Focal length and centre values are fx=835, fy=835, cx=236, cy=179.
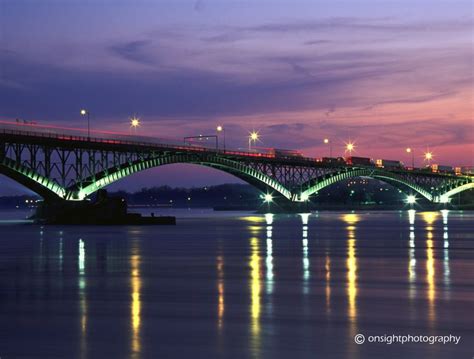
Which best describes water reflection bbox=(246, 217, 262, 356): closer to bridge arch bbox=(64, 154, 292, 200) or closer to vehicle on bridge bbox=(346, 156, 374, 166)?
bridge arch bbox=(64, 154, 292, 200)

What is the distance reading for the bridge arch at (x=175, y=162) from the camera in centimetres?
10406

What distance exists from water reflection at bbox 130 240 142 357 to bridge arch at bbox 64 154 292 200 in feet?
221

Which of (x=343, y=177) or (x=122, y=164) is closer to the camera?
(x=122, y=164)

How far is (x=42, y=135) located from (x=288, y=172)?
7141 cm

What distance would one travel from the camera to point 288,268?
32.4 m

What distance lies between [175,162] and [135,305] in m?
108

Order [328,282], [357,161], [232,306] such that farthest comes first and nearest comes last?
1. [357,161]
2. [328,282]
3. [232,306]

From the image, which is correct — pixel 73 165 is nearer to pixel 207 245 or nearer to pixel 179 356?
pixel 207 245

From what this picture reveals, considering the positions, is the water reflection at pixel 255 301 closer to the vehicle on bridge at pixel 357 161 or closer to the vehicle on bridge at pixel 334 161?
the vehicle on bridge at pixel 334 161

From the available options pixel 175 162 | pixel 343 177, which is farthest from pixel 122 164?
pixel 343 177

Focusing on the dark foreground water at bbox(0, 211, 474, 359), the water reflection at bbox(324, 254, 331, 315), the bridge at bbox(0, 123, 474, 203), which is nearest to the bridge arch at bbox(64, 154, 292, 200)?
the bridge at bbox(0, 123, 474, 203)

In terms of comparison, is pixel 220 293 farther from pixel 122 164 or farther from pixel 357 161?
pixel 357 161

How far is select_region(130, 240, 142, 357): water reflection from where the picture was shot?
52.0ft

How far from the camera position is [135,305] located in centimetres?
2112
